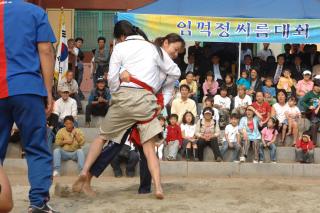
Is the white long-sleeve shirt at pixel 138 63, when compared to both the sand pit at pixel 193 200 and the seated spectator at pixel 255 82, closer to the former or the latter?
the sand pit at pixel 193 200

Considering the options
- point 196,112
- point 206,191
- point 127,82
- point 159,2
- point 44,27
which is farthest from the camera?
point 159,2

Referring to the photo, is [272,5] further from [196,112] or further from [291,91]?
[196,112]

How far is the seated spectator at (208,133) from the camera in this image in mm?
11859

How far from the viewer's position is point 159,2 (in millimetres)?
15047

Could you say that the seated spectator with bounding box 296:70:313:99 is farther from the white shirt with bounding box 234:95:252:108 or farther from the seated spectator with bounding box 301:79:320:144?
the white shirt with bounding box 234:95:252:108

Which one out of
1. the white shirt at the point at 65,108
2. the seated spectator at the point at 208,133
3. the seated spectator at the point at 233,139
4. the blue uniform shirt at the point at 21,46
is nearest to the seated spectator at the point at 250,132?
the seated spectator at the point at 233,139

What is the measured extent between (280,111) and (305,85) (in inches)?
59.9

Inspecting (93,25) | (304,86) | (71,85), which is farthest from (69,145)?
(93,25)

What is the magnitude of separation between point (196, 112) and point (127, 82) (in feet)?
23.8

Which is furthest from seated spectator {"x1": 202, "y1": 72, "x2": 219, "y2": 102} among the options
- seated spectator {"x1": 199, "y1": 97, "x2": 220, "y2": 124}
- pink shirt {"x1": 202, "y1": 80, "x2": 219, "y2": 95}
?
seated spectator {"x1": 199, "y1": 97, "x2": 220, "y2": 124}

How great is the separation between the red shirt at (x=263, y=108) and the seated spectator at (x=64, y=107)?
3686 millimetres

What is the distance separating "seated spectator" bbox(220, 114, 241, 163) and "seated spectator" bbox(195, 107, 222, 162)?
0.61 ft

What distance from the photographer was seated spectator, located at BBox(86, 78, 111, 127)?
43.6 ft

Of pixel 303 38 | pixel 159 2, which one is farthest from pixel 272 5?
pixel 159 2
